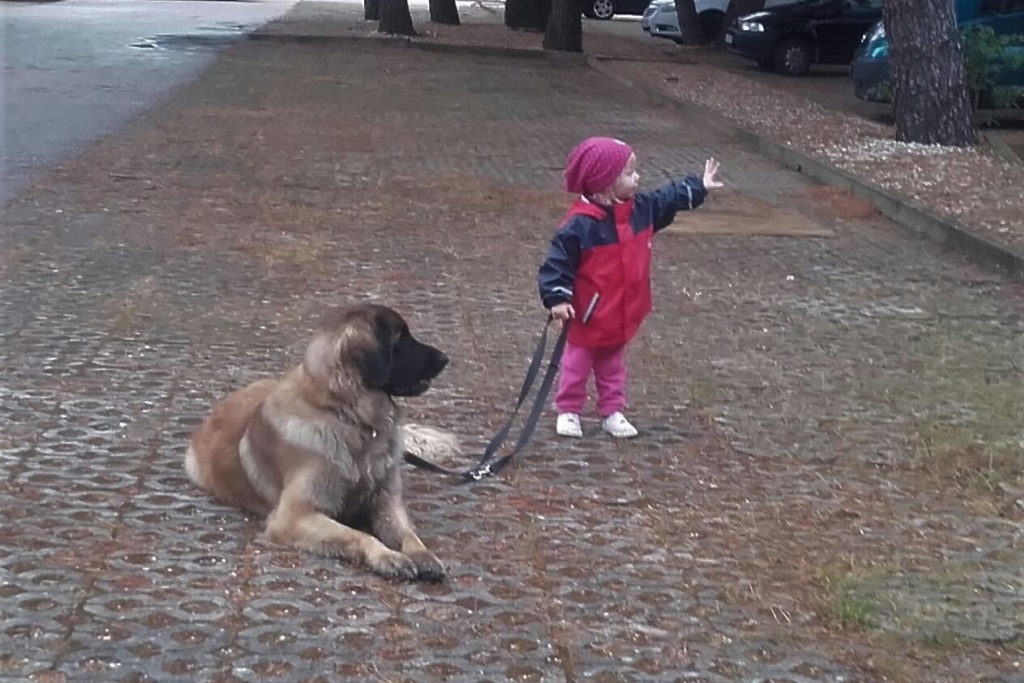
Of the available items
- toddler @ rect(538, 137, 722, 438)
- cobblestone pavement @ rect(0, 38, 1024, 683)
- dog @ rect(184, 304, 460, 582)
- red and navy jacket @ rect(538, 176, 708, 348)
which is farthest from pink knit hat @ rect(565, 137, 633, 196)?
dog @ rect(184, 304, 460, 582)

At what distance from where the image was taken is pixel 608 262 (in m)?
6.51

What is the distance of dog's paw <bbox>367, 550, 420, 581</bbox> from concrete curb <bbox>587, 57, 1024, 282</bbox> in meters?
6.62

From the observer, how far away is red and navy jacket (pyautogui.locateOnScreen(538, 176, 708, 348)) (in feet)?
21.2

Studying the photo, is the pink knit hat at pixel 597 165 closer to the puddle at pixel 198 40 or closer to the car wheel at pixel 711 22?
the puddle at pixel 198 40

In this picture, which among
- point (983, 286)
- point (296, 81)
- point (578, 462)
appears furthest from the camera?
point (296, 81)

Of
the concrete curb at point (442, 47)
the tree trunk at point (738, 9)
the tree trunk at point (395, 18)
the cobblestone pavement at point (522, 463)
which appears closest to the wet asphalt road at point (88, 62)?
the concrete curb at point (442, 47)

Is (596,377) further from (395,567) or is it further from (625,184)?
(395,567)

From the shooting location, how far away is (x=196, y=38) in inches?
1211

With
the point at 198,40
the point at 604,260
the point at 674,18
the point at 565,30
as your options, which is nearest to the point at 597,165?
the point at 604,260

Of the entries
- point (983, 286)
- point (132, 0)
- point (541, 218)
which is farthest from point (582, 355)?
point (132, 0)

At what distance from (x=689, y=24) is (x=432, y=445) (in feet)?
95.5

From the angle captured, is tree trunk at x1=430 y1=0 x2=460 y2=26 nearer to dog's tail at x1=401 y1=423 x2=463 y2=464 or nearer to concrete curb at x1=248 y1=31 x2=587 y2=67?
concrete curb at x1=248 y1=31 x2=587 y2=67

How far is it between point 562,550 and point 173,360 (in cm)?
302

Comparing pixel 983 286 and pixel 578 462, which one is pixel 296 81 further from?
Answer: pixel 578 462
